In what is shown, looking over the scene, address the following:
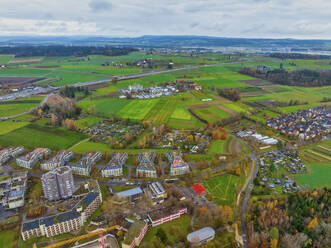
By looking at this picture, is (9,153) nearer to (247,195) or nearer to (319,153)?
(247,195)

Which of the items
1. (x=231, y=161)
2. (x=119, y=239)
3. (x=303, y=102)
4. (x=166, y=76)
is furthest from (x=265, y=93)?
(x=119, y=239)

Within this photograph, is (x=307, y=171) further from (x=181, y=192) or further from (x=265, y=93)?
(x=265, y=93)

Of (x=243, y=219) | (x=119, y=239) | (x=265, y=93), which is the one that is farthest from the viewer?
(x=265, y=93)

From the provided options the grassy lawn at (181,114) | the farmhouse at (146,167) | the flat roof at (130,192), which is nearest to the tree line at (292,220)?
the flat roof at (130,192)

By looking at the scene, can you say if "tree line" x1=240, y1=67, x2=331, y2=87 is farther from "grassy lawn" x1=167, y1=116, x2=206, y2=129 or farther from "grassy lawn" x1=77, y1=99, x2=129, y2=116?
"grassy lawn" x1=77, y1=99, x2=129, y2=116

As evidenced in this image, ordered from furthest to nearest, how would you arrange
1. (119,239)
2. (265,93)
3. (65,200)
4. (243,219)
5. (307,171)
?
1. (265,93)
2. (307,171)
3. (65,200)
4. (243,219)
5. (119,239)

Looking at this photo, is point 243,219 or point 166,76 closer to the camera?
point 243,219

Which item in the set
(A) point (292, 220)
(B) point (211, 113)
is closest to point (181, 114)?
(B) point (211, 113)
